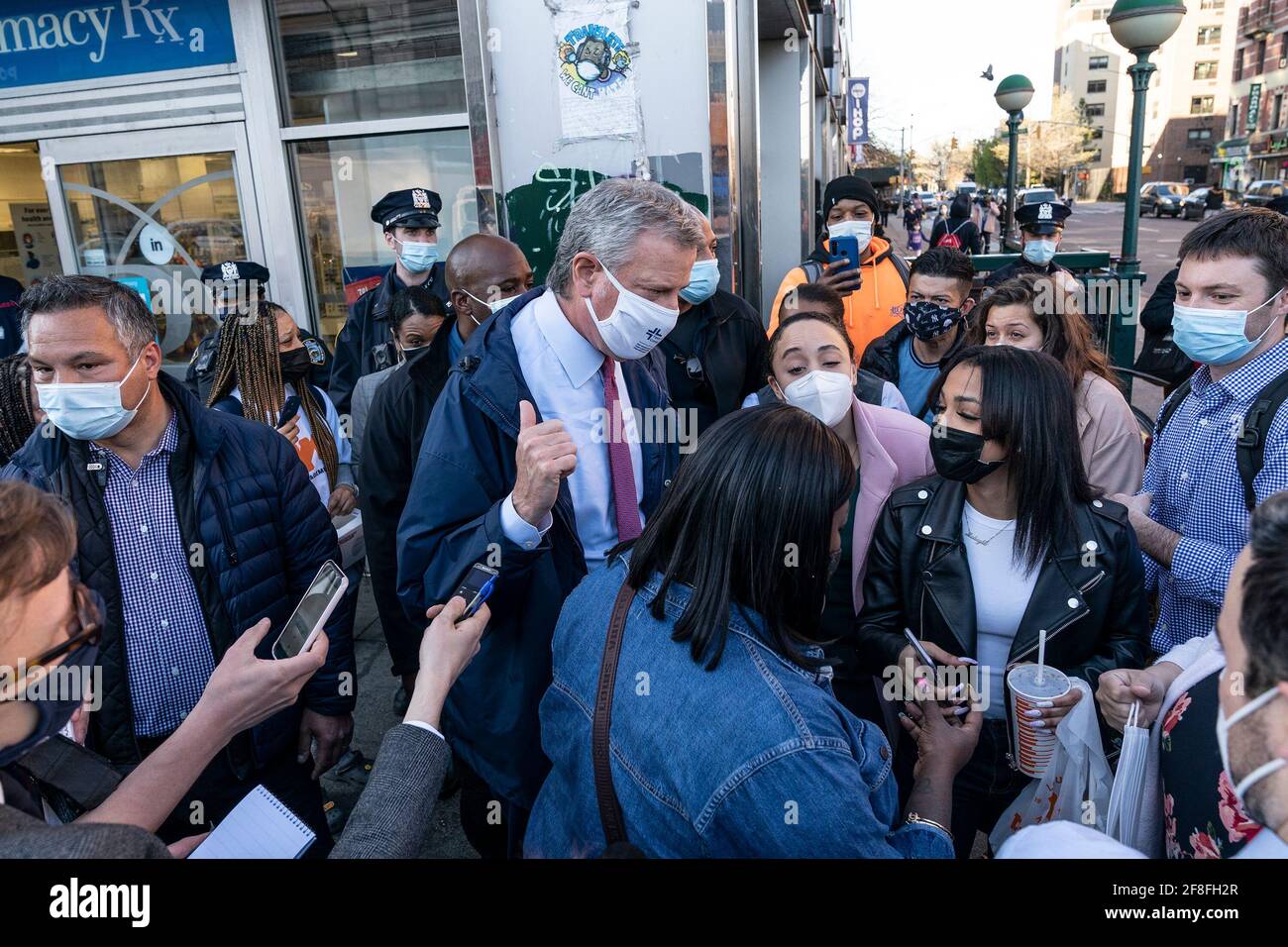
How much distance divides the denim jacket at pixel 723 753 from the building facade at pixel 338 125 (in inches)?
134

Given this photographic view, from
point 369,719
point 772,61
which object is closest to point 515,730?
point 369,719

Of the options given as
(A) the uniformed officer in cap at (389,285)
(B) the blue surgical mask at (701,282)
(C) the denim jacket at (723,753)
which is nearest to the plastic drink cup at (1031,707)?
→ (C) the denim jacket at (723,753)

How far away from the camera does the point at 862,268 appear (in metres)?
4.91

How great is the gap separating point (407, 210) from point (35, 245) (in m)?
4.57

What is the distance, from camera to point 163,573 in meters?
2.12

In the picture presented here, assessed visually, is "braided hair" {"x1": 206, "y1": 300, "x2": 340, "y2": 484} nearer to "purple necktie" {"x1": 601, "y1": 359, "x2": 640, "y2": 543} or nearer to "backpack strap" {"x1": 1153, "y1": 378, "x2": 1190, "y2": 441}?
"purple necktie" {"x1": 601, "y1": 359, "x2": 640, "y2": 543}

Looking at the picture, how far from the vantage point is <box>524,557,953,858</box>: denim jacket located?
1.23m

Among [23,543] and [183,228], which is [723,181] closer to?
[23,543]

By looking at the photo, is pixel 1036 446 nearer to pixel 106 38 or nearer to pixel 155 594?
pixel 155 594

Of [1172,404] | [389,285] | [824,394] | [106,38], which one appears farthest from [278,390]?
[106,38]

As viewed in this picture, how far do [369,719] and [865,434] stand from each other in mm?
2795
